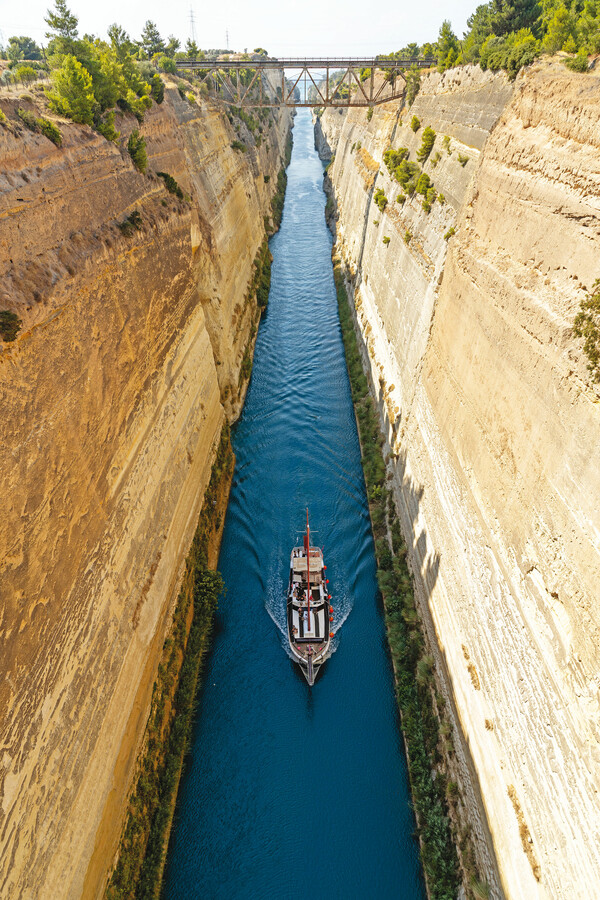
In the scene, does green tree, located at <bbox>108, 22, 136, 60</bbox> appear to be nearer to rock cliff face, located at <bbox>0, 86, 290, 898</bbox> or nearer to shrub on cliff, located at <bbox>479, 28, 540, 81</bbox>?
rock cliff face, located at <bbox>0, 86, 290, 898</bbox>

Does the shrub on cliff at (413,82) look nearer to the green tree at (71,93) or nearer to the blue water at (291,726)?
the blue water at (291,726)

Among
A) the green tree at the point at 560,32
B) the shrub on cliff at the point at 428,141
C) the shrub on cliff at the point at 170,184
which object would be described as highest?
the green tree at the point at 560,32

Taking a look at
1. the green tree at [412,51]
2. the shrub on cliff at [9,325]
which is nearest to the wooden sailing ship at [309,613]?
the shrub on cliff at [9,325]

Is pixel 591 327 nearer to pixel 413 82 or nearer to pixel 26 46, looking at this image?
pixel 413 82

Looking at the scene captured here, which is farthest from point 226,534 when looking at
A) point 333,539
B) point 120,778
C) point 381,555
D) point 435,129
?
point 435,129

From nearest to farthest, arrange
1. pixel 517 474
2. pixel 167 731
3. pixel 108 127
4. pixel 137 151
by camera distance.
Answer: pixel 517 474 → pixel 167 731 → pixel 108 127 → pixel 137 151

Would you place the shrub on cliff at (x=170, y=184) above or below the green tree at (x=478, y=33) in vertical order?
below

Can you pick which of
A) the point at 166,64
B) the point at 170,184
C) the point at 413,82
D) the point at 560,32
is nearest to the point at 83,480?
the point at 170,184
